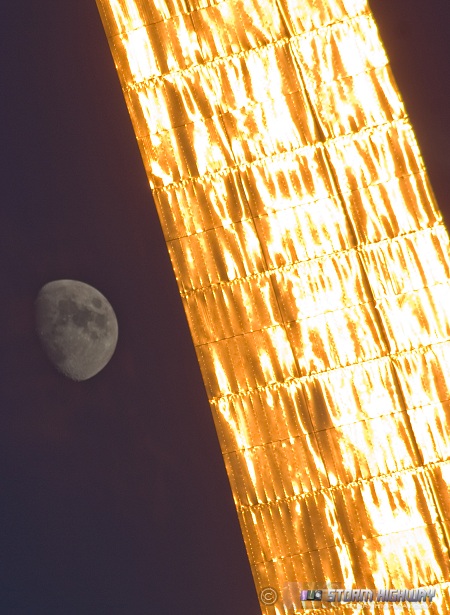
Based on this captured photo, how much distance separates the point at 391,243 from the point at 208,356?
1.11m

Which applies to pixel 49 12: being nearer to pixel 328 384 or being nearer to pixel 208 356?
pixel 208 356

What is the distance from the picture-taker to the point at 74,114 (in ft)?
10.3

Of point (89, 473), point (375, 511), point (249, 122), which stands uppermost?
point (249, 122)

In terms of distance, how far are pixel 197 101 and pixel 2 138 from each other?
1040mm

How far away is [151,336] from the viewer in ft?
10.2

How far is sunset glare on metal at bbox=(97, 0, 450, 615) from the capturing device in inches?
120

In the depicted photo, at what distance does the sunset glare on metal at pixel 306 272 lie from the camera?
3049mm

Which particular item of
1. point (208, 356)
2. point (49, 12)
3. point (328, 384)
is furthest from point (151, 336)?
point (49, 12)

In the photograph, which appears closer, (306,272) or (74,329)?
(74,329)

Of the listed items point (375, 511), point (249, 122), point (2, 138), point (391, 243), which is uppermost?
point (2, 138)

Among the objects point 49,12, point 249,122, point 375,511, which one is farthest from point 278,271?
point 49,12

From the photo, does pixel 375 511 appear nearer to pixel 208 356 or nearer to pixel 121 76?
pixel 208 356

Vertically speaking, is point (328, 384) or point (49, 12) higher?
point (49, 12)

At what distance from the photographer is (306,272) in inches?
122
